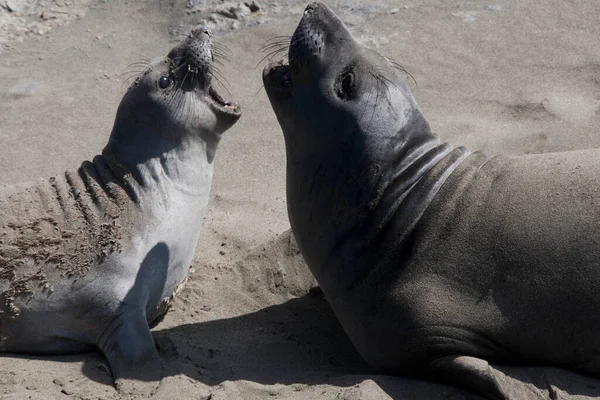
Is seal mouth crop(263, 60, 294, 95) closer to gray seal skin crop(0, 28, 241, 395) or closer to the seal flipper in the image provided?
gray seal skin crop(0, 28, 241, 395)

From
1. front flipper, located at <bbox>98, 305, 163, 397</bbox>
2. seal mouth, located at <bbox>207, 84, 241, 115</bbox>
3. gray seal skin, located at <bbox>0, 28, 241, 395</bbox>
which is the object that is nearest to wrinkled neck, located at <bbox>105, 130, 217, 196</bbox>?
gray seal skin, located at <bbox>0, 28, 241, 395</bbox>

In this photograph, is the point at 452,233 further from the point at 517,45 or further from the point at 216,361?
the point at 517,45

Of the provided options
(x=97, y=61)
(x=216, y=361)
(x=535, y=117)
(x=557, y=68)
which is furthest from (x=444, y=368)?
(x=97, y=61)

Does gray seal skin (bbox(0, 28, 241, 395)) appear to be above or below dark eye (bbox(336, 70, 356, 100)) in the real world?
below

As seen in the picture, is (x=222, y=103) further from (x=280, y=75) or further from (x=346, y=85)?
(x=346, y=85)

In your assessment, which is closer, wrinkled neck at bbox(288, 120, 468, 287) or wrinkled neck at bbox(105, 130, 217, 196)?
wrinkled neck at bbox(288, 120, 468, 287)

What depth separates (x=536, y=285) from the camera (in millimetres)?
4281

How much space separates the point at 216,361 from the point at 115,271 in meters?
0.78

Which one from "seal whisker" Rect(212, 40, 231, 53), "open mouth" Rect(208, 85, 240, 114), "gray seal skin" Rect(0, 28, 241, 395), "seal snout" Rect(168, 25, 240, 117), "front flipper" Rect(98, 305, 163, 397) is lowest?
"front flipper" Rect(98, 305, 163, 397)

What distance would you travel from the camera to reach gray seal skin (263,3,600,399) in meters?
4.28

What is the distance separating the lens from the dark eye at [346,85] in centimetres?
479

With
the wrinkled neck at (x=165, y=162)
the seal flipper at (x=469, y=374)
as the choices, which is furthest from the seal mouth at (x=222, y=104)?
the seal flipper at (x=469, y=374)

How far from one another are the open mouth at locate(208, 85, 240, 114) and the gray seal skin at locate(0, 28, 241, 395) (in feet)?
Result: 0.06

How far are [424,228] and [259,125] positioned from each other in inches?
133
